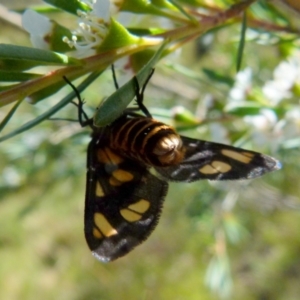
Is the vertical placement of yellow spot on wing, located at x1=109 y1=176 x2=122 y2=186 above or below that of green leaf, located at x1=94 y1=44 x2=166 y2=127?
below

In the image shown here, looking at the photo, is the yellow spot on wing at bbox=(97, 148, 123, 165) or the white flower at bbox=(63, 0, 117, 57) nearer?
the white flower at bbox=(63, 0, 117, 57)

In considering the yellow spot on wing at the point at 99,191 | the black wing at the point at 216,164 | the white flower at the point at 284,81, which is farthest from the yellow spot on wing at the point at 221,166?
the white flower at the point at 284,81

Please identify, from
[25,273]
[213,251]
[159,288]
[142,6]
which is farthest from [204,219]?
[25,273]

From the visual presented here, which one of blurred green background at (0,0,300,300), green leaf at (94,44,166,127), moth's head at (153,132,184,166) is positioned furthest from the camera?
blurred green background at (0,0,300,300)

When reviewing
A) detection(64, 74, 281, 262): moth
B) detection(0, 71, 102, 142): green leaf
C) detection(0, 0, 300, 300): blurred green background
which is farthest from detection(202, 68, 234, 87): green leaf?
detection(0, 71, 102, 142): green leaf

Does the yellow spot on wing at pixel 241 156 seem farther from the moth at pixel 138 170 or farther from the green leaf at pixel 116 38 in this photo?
the green leaf at pixel 116 38

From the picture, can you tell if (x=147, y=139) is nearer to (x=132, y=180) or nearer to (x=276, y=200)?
(x=132, y=180)

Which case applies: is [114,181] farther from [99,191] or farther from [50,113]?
[50,113]

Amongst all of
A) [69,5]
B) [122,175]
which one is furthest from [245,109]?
[69,5]

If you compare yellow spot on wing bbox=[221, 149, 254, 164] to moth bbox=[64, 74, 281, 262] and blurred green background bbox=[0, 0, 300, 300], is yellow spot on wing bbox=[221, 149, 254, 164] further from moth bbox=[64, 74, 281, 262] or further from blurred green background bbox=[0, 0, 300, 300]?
blurred green background bbox=[0, 0, 300, 300]
